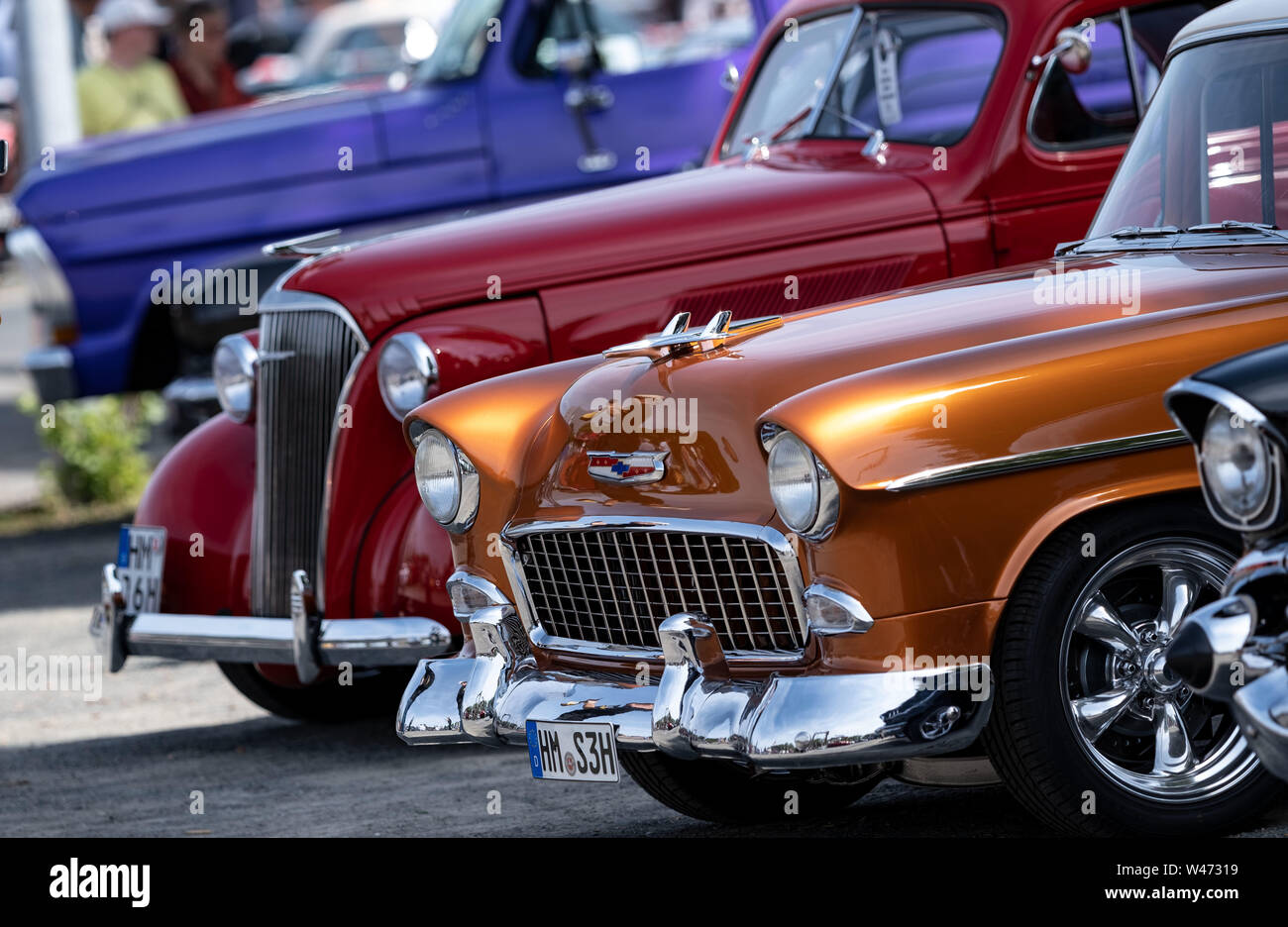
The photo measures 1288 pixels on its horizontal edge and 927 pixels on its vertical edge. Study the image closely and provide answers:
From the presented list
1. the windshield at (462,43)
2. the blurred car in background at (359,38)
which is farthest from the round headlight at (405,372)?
the blurred car in background at (359,38)

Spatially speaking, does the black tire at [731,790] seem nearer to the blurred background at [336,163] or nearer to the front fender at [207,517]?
the front fender at [207,517]

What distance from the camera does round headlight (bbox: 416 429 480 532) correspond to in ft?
15.1

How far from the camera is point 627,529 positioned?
4160mm

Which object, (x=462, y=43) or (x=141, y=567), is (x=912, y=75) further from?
(x=462, y=43)

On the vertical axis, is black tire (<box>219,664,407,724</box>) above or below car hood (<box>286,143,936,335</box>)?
below

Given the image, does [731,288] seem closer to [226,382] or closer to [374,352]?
[374,352]

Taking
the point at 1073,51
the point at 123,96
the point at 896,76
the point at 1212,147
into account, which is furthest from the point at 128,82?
the point at 1212,147

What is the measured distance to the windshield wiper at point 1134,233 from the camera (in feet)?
15.4

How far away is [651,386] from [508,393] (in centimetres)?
54

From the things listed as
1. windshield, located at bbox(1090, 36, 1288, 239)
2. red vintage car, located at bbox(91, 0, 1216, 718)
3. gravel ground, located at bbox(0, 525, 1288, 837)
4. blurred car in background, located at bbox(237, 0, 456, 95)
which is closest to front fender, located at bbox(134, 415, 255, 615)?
red vintage car, located at bbox(91, 0, 1216, 718)

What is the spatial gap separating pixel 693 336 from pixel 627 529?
52 cm

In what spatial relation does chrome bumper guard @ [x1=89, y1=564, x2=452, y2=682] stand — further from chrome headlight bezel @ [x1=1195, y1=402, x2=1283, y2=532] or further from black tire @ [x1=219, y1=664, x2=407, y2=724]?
chrome headlight bezel @ [x1=1195, y1=402, x2=1283, y2=532]

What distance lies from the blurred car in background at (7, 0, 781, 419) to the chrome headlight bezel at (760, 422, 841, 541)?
Result: 189 inches

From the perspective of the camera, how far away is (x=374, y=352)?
5715 millimetres
